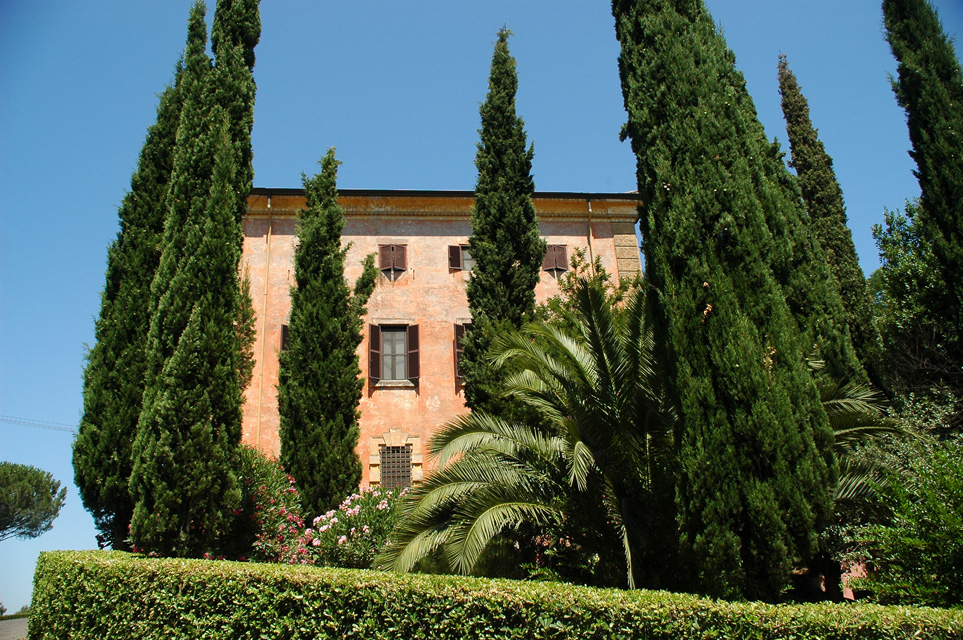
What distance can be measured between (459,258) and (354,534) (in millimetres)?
9366

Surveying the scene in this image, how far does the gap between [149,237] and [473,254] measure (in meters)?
6.05

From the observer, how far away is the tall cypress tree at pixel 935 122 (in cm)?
896

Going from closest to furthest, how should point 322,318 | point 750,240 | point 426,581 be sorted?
point 426,581, point 750,240, point 322,318

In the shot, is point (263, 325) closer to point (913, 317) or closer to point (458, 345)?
point (458, 345)

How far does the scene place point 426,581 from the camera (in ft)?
17.5

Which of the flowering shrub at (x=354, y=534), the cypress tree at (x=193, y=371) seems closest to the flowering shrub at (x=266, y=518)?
the flowering shrub at (x=354, y=534)

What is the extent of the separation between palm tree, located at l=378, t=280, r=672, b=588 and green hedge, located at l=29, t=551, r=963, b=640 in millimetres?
1346

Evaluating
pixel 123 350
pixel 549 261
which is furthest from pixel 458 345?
pixel 123 350

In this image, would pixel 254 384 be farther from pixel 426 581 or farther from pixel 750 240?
pixel 750 240

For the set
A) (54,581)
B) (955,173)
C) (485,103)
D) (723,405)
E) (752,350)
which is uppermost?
(485,103)

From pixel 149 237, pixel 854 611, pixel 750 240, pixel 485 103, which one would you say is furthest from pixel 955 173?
pixel 149 237

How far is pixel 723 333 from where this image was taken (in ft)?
19.3

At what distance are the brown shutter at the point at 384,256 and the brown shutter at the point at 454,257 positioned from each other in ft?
5.33

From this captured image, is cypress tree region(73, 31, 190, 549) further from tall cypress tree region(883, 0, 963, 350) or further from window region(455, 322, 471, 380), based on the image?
tall cypress tree region(883, 0, 963, 350)
